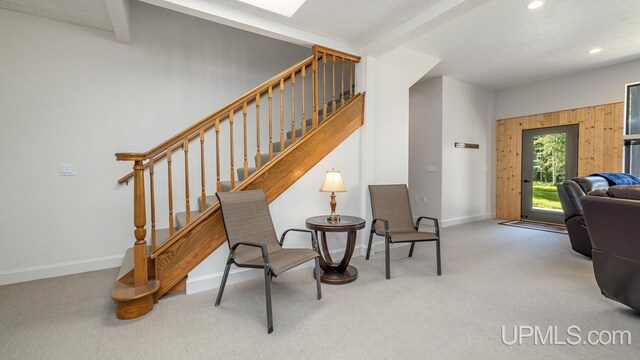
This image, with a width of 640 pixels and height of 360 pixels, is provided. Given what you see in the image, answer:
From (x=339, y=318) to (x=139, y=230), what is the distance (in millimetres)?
1667

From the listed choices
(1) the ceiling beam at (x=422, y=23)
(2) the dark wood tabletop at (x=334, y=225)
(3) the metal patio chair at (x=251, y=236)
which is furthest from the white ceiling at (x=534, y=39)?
(3) the metal patio chair at (x=251, y=236)

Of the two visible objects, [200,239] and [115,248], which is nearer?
[200,239]

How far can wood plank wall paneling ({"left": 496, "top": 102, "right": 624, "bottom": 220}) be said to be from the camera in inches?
183

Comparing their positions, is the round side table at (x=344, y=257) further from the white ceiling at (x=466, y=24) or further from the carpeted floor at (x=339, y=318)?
the white ceiling at (x=466, y=24)

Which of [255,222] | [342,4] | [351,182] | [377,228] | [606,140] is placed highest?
[342,4]

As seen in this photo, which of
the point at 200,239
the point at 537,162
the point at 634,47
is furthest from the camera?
the point at 537,162

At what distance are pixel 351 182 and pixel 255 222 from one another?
4.69ft

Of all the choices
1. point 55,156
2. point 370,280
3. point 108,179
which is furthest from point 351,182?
point 55,156

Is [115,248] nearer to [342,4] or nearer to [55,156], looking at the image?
[55,156]

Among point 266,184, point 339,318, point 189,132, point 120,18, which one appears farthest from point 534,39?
point 120,18

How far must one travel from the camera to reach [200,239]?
2.52 meters

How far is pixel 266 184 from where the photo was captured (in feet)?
9.38

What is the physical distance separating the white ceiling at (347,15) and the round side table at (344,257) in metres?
2.04

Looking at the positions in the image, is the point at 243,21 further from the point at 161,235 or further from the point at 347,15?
the point at 161,235
